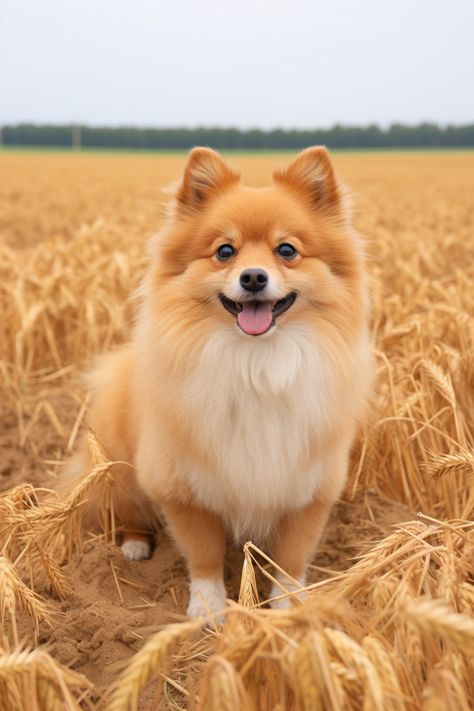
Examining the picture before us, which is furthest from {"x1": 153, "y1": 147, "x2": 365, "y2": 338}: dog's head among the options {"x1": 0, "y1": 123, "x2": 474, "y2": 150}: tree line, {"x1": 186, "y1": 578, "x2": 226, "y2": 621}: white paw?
{"x1": 0, "y1": 123, "x2": 474, "y2": 150}: tree line

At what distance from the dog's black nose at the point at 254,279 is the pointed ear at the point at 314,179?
541 mm

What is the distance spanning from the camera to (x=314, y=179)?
2.78 metres

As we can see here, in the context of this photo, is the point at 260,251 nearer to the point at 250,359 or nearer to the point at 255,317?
the point at 255,317

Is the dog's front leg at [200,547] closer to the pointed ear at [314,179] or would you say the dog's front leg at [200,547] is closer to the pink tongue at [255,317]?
the pink tongue at [255,317]

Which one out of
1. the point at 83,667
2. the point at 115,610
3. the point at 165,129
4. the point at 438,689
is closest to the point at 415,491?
the point at 115,610

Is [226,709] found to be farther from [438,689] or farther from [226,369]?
[226,369]

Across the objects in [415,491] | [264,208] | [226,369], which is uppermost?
[264,208]

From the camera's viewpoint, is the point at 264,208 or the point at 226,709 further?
the point at 264,208

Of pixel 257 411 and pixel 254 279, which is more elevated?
pixel 254 279

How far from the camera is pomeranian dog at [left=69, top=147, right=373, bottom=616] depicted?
2.55m

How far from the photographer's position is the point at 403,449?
352cm

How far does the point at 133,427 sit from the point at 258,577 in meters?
0.89

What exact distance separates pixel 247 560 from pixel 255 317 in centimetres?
93

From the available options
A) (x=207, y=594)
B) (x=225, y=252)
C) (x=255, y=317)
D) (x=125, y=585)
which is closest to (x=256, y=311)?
(x=255, y=317)
